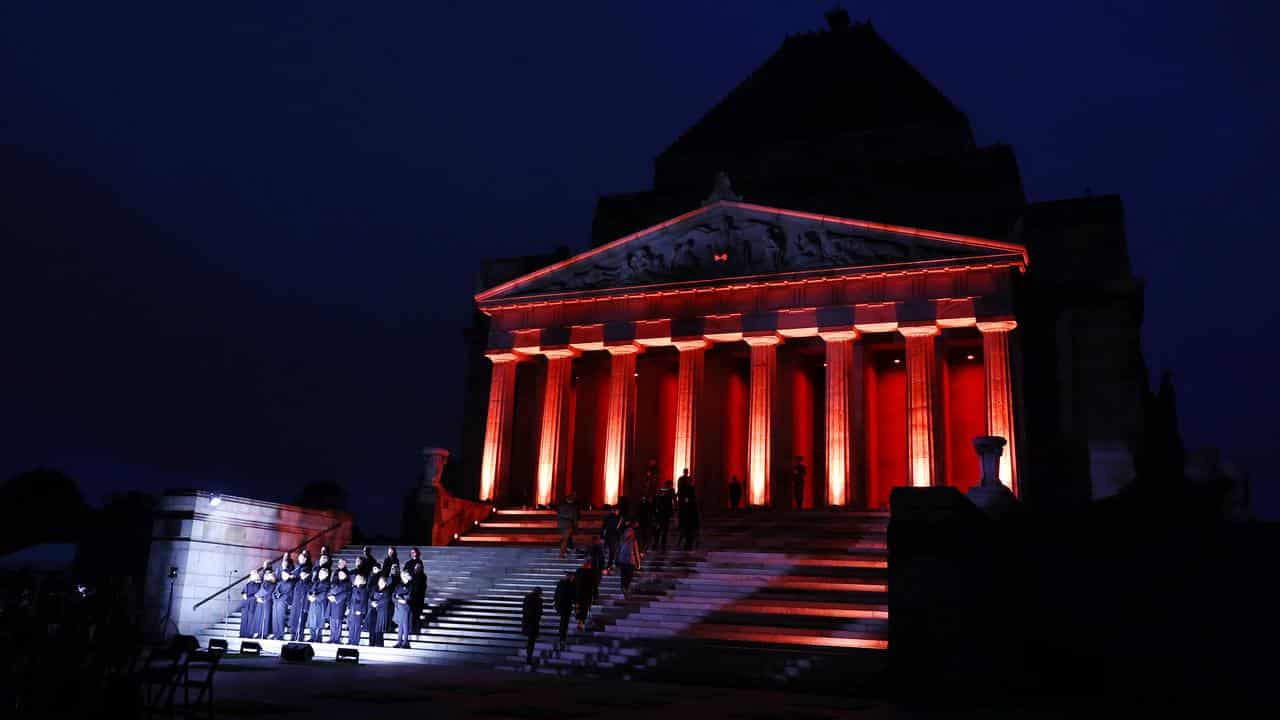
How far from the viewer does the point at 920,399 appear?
28203 millimetres

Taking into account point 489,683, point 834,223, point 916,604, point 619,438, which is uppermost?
point 834,223

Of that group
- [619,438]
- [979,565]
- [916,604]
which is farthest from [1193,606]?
[619,438]

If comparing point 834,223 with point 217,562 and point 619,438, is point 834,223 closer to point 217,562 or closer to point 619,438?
point 619,438

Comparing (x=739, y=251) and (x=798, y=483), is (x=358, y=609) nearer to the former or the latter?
(x=798, y=483)

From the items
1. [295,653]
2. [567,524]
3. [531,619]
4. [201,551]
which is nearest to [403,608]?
[295,653]

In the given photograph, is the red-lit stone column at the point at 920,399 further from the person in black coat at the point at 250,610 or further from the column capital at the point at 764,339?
the person in black coat at the point at 250,610

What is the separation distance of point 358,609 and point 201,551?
5.94 meters

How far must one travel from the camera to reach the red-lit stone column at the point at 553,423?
31953 mm

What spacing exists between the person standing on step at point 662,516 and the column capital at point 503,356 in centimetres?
1139

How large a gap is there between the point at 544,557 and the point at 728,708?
12.9 meters

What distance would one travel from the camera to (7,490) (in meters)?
47.2

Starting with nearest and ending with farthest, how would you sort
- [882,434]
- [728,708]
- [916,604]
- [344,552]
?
[728,708] < [916,604] < [344,552] < [882,434]

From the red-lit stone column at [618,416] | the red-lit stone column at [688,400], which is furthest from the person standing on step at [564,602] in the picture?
the red-lit stone column at [618,416]

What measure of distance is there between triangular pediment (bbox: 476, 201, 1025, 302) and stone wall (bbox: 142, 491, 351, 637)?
11841mm
